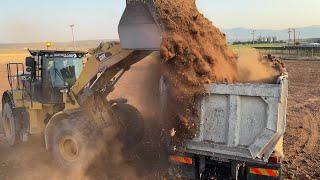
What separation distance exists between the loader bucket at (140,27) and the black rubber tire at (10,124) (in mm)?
4615

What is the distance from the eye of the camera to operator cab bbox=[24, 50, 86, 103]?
30.4ft

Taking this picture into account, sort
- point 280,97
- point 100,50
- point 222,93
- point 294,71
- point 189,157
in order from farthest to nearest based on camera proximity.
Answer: point 294,71
point 100,50
point 189,157
point 222,93
point 280,97

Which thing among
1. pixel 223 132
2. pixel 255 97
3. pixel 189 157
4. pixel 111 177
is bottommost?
pixel 111 177

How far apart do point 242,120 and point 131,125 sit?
9.09 ft

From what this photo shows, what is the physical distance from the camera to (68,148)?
25.6 feet

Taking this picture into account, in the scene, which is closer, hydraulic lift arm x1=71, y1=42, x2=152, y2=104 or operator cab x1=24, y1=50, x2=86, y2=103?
hydraulic lift arm x1=71, y1=42, x2=152, y2=104

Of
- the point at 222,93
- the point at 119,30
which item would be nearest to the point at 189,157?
the point at 222,93

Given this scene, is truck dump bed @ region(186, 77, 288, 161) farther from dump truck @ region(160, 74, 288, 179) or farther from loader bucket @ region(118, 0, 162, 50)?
loader bucket @ region(118, 0, 162, 50)

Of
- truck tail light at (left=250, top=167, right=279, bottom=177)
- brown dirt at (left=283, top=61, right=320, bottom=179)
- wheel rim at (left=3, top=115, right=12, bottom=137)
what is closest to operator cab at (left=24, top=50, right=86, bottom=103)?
wheel rim at (left=3, top=115, right=12, bottom=137)

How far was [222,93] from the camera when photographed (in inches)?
231

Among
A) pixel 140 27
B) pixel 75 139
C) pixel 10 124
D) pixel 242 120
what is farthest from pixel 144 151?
pixel 10 124

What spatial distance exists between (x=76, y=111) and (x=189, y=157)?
8.60 feet

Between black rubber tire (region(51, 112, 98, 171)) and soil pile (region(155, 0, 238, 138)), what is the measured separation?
182 centimetres

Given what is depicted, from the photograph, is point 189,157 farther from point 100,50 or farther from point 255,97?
point 100,50
